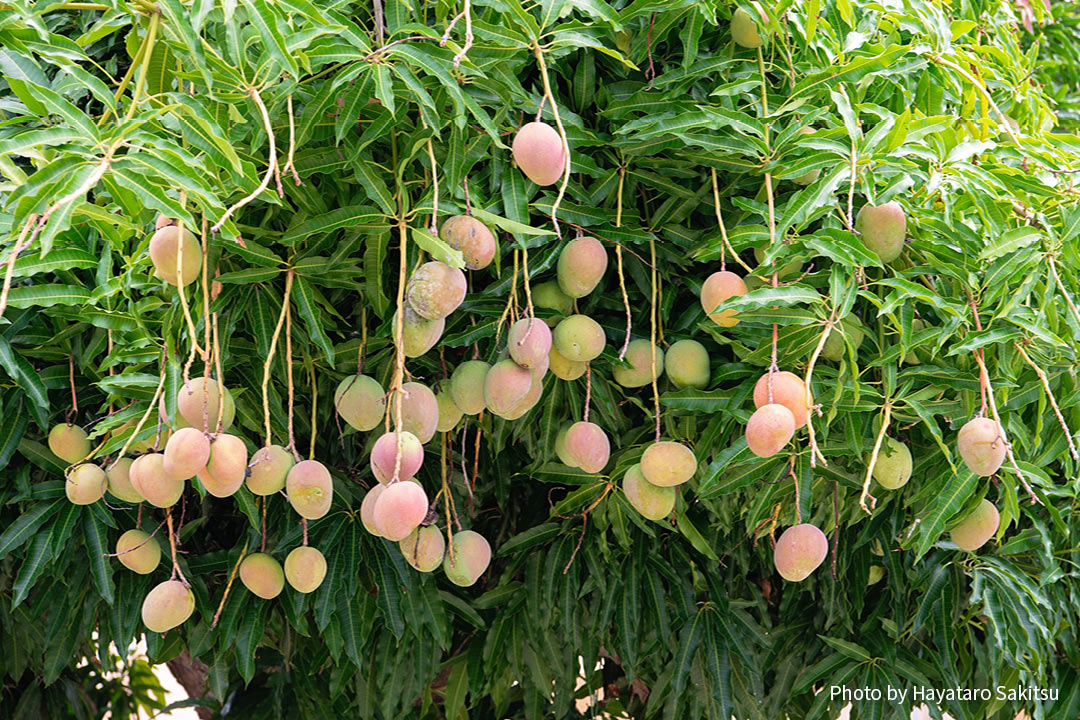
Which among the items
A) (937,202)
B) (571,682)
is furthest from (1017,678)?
(937,202)

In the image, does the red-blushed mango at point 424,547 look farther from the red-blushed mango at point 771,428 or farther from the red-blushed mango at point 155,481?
the red-blushed mango at point 771,428

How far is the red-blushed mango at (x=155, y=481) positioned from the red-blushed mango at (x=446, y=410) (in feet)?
1.11

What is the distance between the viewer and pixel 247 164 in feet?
3.64

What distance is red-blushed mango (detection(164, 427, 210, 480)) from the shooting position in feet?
3.53

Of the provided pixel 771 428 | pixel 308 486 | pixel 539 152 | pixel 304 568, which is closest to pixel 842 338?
pixel 771 428

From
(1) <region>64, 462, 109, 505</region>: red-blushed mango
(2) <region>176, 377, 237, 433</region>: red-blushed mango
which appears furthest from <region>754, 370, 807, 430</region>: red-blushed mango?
(1) <region>64, 462, 109, 505</region>: red-blushed mango

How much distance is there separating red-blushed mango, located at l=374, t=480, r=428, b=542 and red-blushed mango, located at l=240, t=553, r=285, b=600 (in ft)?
1.39

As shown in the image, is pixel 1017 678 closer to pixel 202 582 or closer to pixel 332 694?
pixel 332 694

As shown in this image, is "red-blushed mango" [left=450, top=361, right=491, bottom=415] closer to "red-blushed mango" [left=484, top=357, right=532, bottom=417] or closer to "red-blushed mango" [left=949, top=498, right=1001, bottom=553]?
"red-blushed mango" [left=484, top=357, right=532, bottom=417]

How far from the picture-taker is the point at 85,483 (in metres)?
1.41

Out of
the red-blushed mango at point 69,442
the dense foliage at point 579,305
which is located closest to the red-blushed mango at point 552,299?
the dense foliage at point 579,305

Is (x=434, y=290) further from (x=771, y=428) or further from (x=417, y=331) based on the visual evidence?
(x=771, y=428)

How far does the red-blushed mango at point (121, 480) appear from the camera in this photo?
54.0 inches

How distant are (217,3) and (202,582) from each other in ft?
3.38
